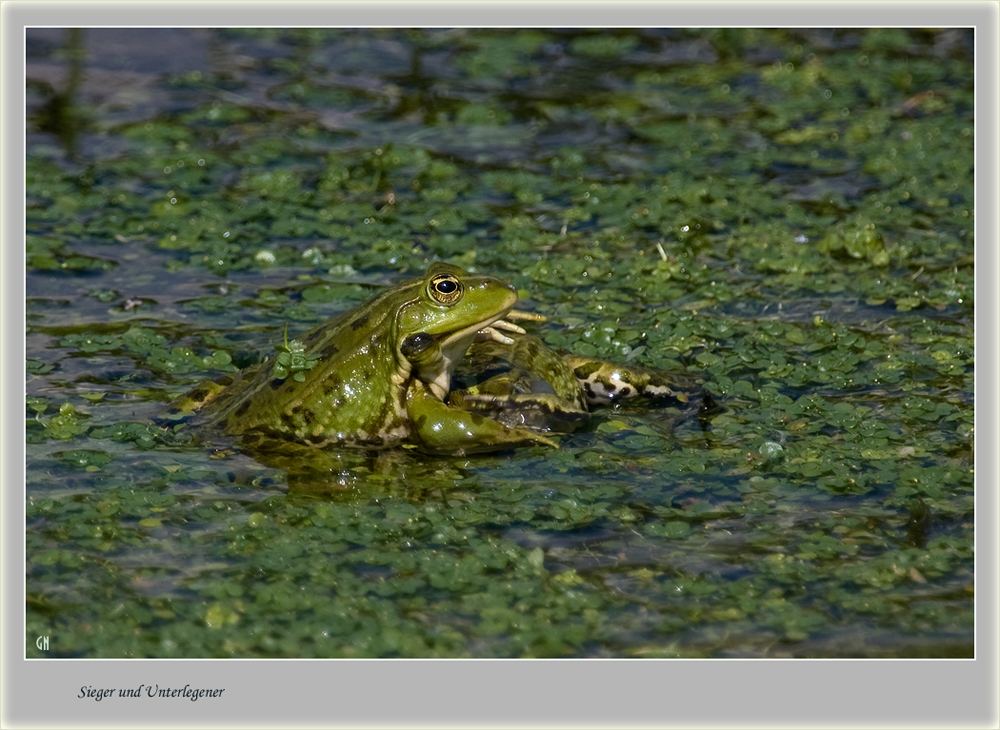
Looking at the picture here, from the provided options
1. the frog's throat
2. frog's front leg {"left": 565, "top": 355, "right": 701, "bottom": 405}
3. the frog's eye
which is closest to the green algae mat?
frog's front leg {"left": 565, "top": 355, "right": 701, "bottom": 405}

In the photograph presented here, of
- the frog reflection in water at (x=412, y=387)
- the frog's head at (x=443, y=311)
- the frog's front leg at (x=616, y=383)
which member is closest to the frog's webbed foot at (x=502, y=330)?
the frog reflection in water at (x=412, y=387)

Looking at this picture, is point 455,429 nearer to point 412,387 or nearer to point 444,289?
point 412,387

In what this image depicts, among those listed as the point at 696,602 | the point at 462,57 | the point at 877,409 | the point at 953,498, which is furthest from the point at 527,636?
the point at 462,57

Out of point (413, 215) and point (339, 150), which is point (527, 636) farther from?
point (339, 150)

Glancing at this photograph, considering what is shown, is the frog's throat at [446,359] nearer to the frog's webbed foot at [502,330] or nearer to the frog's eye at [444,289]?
the frog's eye at [444,289]

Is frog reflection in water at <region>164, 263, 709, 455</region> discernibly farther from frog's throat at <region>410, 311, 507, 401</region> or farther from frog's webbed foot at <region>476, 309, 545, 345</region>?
frog's webbed foot at <region>476, 309, 545, 345</region>

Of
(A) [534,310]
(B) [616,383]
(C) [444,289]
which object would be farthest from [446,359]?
(A) [534,310]
